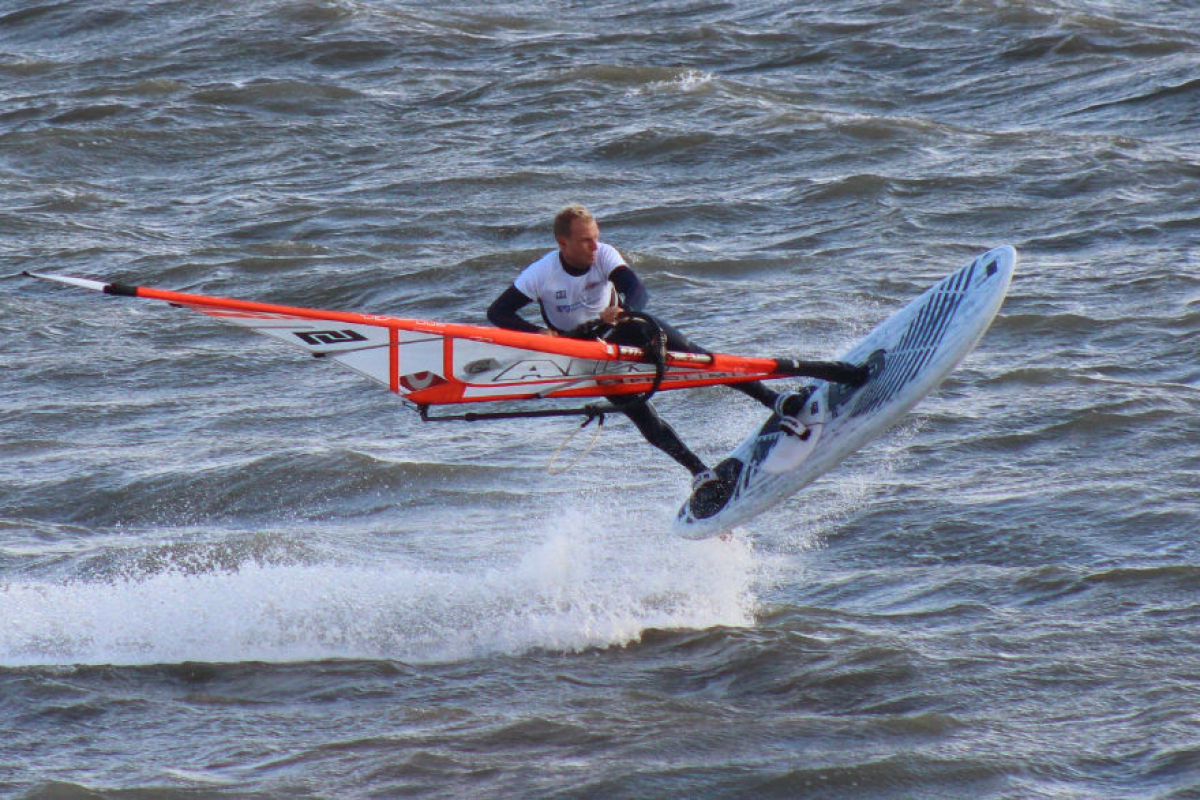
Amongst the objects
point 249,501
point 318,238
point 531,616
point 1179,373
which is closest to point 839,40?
point 318,238

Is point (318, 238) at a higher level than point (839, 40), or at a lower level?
lower

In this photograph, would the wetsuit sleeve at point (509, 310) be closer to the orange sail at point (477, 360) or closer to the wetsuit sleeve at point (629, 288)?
the orange sail at point (477, 360)

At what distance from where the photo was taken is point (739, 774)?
6.26 meters

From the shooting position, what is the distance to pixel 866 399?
310 inches

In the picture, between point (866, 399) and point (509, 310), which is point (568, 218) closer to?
point (509, 310)

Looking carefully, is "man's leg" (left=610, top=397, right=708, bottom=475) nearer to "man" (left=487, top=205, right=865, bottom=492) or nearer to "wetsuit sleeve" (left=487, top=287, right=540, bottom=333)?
"man" (left=487, top=205, right=865, bottom=492)

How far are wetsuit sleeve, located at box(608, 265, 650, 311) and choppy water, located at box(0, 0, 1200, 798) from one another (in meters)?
1.65

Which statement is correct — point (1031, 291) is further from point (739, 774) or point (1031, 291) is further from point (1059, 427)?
point (739, 774)

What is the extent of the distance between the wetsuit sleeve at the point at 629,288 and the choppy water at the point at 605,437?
64.9 inches

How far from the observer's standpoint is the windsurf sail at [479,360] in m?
6.87

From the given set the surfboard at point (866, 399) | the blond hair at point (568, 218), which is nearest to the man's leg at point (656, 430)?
the surfboard at point (866, 399)

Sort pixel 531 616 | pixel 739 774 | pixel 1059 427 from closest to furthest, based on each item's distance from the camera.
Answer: pixel 739 774 → pixel 531 616 → pixel 1059 427

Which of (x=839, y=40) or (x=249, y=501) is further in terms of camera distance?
(x=839, y=40)

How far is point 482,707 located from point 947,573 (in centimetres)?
274
